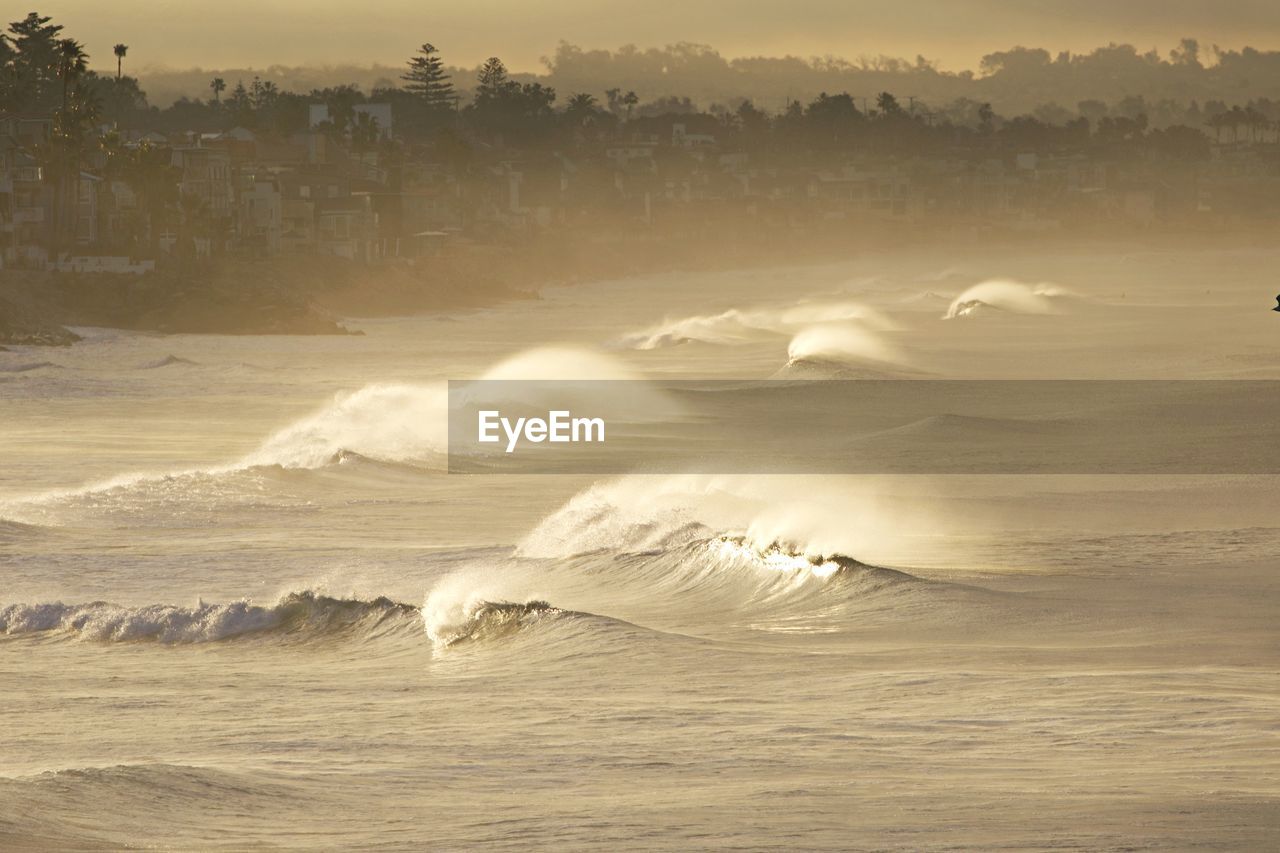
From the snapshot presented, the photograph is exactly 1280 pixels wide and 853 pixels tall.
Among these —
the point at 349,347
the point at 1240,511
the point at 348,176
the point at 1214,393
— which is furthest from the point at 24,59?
the point at 1240,511

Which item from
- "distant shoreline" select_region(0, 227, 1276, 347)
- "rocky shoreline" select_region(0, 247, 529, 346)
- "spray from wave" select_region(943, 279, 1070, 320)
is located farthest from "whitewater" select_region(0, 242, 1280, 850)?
"spray from wave" select_region(943, 279, 1070, 320)

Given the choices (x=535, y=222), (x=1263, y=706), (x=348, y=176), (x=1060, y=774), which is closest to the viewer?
(x=1060, y=774)

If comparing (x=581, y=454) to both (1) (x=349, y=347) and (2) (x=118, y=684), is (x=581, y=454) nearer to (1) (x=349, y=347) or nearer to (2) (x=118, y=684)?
(2) (x=118, y=684)

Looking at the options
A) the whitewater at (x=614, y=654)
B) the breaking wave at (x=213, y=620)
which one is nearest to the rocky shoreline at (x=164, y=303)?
the whitewater at (x=614, y=654)

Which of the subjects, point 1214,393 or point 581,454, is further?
point 1214,393

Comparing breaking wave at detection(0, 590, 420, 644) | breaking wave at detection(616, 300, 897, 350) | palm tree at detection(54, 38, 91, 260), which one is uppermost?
palm tree at detection(54, 38, 91, 260)

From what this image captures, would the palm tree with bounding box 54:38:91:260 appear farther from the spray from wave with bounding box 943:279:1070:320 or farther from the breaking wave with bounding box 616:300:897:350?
the spray from wave with bounding box 943:279:1070:320

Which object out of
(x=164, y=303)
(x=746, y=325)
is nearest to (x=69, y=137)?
(x=164, y=303)

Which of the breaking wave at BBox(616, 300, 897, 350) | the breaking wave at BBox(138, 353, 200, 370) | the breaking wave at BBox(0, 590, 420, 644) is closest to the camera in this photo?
the breaking wave at BBox(0, 590, 420, 644)
